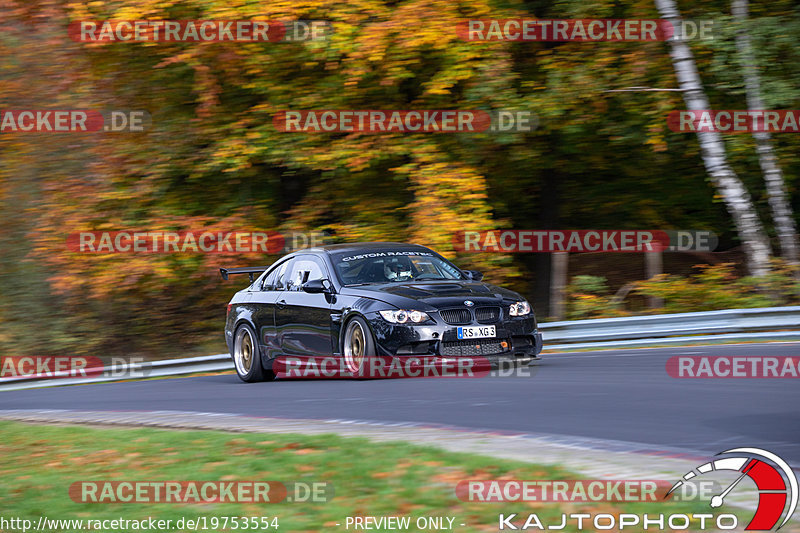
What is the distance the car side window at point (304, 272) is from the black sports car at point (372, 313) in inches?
0.6

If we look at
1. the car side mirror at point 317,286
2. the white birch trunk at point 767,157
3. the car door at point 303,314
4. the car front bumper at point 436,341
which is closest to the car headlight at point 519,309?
the car front bumper at point 436,341

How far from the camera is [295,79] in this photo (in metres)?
21.5

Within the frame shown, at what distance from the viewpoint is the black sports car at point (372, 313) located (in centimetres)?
1149

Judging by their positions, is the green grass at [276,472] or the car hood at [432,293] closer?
the green grass at [276,472]

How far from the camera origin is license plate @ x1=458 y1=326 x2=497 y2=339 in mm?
11469

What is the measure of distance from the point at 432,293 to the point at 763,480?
6.45 meters

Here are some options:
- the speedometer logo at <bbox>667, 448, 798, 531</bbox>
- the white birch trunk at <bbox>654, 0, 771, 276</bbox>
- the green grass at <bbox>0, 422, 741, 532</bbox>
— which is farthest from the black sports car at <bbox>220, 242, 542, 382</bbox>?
the white birch trunk at <bbox>654, 0, 771, 276</bbox>

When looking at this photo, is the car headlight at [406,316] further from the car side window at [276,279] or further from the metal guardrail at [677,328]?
the metal guardrail at [677,328]

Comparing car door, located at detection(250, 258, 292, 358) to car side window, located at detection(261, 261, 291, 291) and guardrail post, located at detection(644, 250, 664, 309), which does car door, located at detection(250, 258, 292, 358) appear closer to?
car side window, located at detection(261, 261, 291, 291)

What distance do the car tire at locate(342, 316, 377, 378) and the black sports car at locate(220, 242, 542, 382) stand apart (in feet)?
0.03

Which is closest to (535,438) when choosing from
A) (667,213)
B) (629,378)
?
(629,378)

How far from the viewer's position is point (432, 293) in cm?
1190

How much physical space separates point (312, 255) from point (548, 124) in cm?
820

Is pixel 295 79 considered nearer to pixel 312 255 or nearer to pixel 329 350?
pixel 312 255
